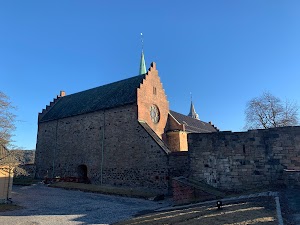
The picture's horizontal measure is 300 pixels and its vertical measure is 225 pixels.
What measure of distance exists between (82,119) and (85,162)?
545 cm

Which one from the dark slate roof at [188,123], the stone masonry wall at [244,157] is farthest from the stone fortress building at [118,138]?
the dark slate roof at [188,123]

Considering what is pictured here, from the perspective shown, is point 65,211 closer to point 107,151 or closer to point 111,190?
point 111,190

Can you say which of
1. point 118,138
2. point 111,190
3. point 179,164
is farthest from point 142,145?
point 111,190

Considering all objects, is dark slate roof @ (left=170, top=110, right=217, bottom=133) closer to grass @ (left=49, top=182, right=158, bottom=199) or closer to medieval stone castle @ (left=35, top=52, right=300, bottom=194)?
medieval stone castle @ (left=35, top=52, right=300, bottom=194)

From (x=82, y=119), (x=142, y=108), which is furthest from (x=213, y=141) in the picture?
(x=82, y=119)

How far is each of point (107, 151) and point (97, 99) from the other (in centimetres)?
826

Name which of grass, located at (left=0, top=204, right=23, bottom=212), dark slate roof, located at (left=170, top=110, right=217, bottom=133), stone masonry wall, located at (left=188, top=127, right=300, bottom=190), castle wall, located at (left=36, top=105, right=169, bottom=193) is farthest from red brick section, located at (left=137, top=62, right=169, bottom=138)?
grass, located at (left=0, top=204, right=23, bottom=212)

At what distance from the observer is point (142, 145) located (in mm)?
24422

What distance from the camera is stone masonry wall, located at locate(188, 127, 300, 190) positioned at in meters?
15.5

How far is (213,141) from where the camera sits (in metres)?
17.7

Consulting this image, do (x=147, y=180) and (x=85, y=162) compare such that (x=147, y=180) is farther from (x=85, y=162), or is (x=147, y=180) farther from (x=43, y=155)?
(x=43, y=155)

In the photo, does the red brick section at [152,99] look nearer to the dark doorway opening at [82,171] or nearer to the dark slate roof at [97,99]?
the dark slate roof at [97,99]

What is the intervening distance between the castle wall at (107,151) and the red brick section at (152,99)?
1.27 metres

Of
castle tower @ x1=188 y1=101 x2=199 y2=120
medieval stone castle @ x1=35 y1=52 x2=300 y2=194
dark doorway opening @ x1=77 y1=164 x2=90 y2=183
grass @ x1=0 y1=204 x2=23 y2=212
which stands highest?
castle tower @ x1=188 y1=101 x2=199 y2=120
